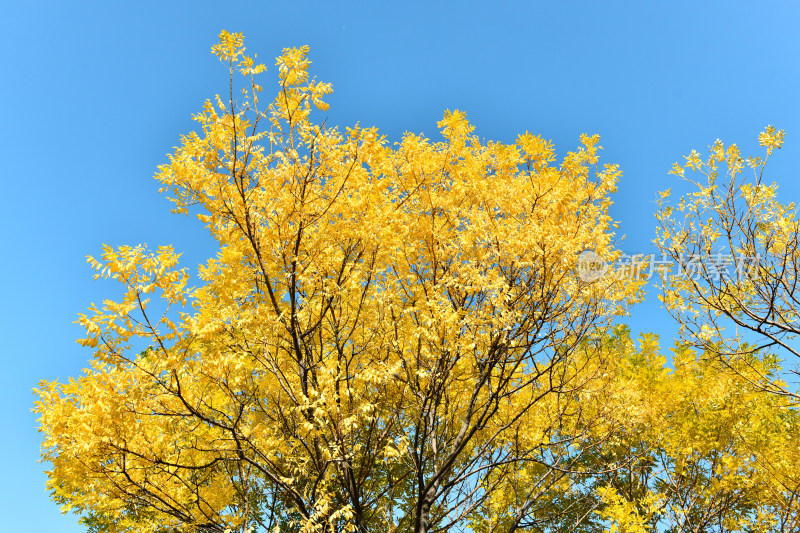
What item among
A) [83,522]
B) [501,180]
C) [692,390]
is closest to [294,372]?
[501,180]

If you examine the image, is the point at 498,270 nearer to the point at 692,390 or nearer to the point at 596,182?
the point at 596,182

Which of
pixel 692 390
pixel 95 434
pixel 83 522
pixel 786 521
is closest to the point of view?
pixel 95 434

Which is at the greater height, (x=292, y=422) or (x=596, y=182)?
(x=596, y=182)

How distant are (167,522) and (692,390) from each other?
1079 centimetres

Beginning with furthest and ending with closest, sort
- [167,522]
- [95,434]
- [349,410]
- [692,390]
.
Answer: [692,390] < [167,522] < [349,410] < [95,434]

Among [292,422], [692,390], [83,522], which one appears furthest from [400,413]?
[83,522]

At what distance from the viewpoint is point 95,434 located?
520 cm

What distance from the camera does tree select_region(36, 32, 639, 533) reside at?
5090 mm

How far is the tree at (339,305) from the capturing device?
5.09 m

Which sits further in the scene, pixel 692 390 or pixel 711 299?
pixel 692 390

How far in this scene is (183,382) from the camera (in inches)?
211

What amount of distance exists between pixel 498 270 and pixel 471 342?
1350 mm

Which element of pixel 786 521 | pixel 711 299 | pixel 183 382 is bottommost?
pixel 786 521

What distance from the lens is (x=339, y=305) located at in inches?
243
